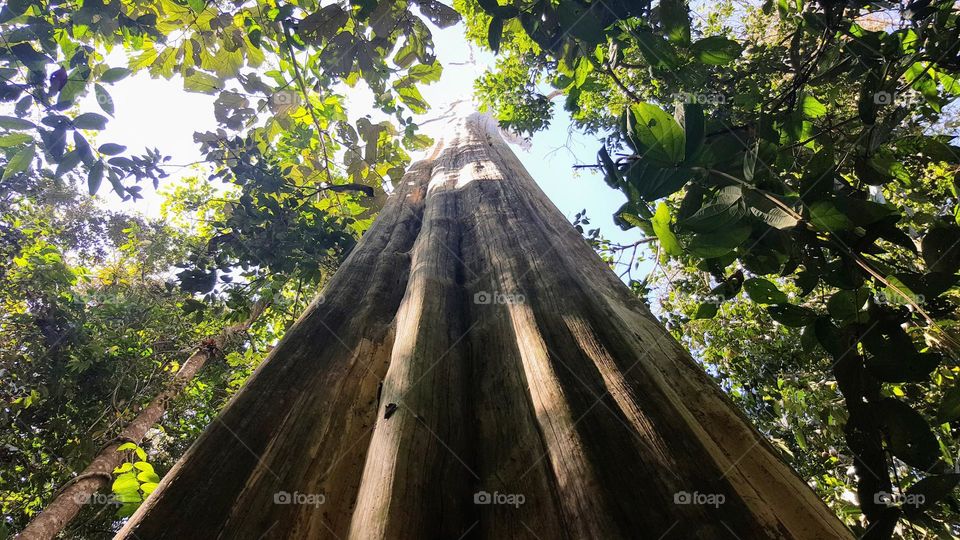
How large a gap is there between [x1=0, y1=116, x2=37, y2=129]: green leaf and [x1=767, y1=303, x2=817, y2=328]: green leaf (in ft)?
9.11

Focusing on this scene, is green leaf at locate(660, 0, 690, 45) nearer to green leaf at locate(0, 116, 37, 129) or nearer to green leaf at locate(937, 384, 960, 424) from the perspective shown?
green leaf at locate(937, 384, 960, 424)

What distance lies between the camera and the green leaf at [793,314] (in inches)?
48.3

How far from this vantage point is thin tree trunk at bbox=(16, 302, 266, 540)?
3.45 meters

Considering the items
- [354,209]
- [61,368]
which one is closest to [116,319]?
[61,368]

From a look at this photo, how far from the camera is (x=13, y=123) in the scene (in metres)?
1.76

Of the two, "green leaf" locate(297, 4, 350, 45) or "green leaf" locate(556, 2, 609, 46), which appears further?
"green leaf" locate(297, 4, 350, 45)

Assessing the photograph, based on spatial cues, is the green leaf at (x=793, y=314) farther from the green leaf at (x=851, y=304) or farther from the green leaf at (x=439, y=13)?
the green leaf at (x=439, y=13)

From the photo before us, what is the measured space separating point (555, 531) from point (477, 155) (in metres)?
3.04

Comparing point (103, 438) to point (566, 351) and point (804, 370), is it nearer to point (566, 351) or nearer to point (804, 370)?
point (566, 351)

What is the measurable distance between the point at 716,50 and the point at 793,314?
2.95 ft

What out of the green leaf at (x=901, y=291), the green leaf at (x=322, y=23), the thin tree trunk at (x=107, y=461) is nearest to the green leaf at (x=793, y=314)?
the green leaf at (x=901, y=291)

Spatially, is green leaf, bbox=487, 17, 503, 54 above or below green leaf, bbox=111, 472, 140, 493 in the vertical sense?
above

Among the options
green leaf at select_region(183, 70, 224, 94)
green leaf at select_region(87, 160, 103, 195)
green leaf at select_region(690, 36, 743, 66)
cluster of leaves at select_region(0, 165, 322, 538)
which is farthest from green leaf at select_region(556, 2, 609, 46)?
cluster of leaves at select_region(0, 165, 322, 538)

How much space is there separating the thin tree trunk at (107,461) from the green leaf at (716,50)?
4.38m
